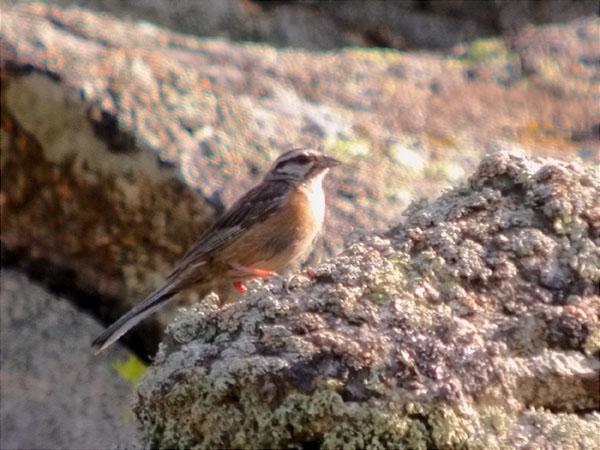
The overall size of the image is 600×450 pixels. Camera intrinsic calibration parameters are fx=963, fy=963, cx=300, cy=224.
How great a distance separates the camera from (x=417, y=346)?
2961 mm

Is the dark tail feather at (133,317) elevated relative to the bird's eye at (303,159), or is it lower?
lower

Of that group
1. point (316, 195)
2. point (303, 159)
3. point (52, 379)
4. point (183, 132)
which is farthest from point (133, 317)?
point (183, 132)

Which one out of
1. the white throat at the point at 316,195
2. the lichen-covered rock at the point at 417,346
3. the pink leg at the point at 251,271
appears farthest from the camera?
the white throat at the point at 316,195

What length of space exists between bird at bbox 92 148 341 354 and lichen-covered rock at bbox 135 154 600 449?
239cm

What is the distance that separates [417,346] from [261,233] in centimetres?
311

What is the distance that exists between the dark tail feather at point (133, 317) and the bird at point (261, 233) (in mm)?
369

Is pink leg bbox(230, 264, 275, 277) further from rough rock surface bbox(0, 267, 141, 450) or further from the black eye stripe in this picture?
rough rock surface bbox(0, 267, 141, 450)

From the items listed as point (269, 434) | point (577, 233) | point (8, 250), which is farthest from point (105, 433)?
point (577, 233)

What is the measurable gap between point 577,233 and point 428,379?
0.94 m

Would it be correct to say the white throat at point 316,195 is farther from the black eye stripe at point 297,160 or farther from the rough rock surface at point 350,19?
the rough rock surface at point 350,19

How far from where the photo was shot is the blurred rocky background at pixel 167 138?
240 inches

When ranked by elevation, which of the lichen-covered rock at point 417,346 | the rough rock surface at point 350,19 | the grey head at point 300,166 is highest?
the lichen-covered rock at point 417,346

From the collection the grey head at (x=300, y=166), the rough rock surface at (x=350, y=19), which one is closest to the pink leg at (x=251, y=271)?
the grey head at (x=300, y=166)

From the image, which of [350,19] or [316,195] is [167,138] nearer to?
[316,195]
